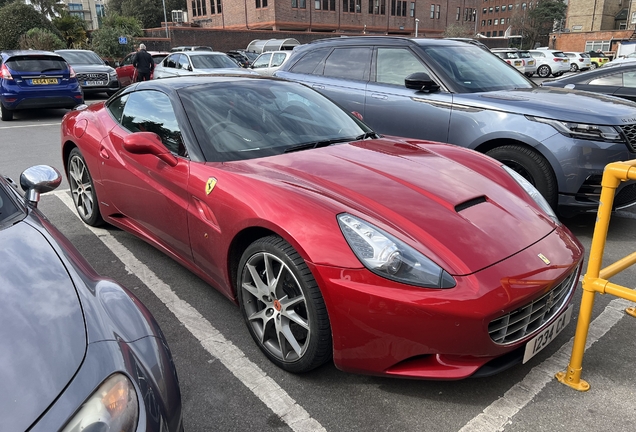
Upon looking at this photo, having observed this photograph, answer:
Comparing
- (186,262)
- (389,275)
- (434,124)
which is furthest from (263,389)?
(434,124)

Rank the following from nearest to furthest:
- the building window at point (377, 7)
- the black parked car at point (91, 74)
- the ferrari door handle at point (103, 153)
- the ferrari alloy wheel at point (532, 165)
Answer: the ferrari door handle at point (103, 153), the ferrari alloy wheel at point (532, 165), the black parked car at point (91, 74), the building window at point (377, 7)

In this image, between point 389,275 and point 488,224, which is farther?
point 488,224

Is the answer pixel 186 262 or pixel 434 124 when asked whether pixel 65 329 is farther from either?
pixel 434 124

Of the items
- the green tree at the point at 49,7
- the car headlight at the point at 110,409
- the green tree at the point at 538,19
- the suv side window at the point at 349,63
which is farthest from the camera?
the green tree at the point at 538,19

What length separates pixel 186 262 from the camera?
10.5 ft

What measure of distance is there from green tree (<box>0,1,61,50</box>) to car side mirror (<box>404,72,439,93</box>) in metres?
28.2

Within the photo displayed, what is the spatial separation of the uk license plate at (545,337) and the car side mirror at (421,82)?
306 cm

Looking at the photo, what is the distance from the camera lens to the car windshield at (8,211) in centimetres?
203

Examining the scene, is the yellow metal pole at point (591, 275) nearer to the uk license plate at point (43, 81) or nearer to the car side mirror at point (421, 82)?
the car side mirror at point (421, 82)

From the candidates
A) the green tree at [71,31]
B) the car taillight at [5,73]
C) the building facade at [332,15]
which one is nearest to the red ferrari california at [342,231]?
the car taillight at [5,73]

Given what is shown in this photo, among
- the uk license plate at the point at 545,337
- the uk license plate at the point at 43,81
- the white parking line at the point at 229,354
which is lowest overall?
the white parking line at the point at 229,354

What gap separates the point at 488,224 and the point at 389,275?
2.13ft

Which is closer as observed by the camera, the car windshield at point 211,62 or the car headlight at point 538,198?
the car headlight at point 538,198

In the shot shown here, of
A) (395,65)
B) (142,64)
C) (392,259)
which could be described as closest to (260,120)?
(392,259)
